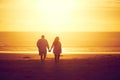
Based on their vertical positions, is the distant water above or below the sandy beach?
below

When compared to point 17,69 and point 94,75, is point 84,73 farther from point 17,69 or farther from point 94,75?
point 17,69

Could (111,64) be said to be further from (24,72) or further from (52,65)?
(24,72)

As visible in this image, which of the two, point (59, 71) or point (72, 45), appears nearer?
point (59, 71)

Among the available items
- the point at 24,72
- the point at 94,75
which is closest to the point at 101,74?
the point at 94,75

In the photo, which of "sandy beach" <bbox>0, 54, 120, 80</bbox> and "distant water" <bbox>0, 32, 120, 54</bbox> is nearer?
"sandy beach" <bbox>0, 54, 120, 80</bbox>

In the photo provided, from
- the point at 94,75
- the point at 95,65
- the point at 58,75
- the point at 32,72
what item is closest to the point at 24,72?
the point at 32,72

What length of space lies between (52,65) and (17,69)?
252cm

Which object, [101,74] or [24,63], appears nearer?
[101,74]

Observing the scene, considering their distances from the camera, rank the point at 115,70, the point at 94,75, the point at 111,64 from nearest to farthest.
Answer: the point at 94,75 < the point at 115,70 < the point at 111,64

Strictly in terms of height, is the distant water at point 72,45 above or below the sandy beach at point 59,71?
below

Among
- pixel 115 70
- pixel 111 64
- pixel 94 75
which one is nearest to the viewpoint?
pixel 94 75

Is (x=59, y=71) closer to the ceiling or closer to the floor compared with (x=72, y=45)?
closer to the ceiling

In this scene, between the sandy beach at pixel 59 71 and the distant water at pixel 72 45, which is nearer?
the sandy beach at pixel 59 71

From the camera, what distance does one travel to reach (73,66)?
2158cm
